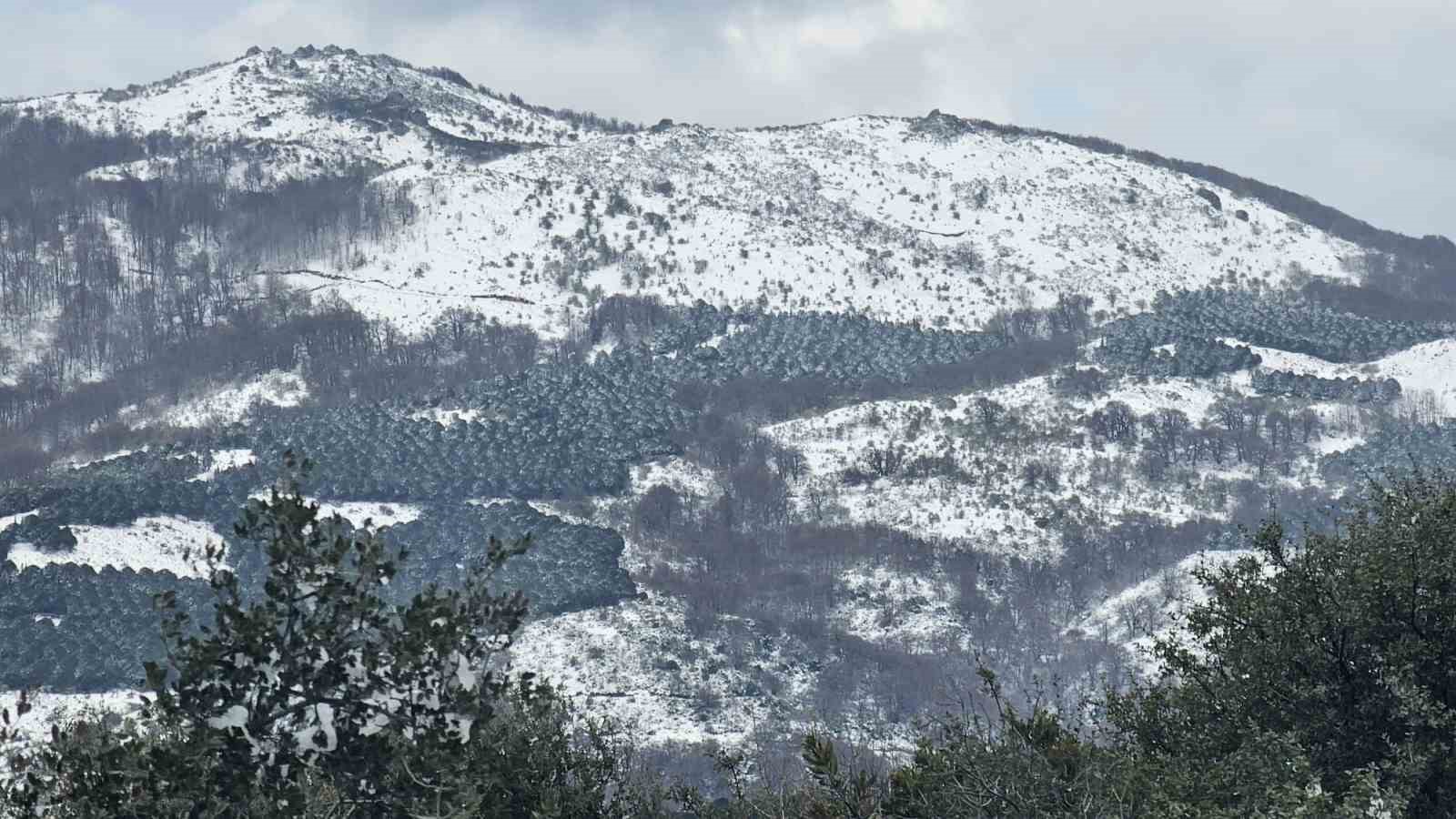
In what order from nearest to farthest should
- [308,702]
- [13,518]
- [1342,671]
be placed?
[308,702] < [1342,671] < [13,518]

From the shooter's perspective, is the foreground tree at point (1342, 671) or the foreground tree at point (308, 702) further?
the foreground tree at point (1342, 671)

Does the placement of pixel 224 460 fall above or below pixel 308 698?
below

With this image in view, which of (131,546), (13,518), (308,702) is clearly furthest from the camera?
(13,518)

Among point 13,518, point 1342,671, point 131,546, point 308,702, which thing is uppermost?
point 1342,671

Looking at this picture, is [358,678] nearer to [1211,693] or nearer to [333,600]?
→ [333,600]

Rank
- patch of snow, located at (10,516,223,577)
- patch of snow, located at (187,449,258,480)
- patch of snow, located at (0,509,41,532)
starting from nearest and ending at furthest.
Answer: patch of snow, located at (10,516,223,577)
patch of snow, located at (0,509,41,532)
patch of snow, located at (187,449,258,480)

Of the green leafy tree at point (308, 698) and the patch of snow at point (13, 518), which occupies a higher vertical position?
the green leafy tree at point (308, 698)

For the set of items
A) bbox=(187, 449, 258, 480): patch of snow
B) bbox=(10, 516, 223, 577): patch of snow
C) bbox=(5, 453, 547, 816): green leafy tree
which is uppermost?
bbox=(5, 453, 547, 816): green leafy tree

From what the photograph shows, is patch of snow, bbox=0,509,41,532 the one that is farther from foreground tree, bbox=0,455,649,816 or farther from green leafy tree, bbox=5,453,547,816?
green leafy tree, bbox=5,453,547,816

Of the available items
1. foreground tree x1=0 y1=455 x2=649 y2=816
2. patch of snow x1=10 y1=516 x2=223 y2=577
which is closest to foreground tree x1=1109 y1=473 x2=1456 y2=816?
foreground tree x1=0 y1=455 x2=649 y2=816

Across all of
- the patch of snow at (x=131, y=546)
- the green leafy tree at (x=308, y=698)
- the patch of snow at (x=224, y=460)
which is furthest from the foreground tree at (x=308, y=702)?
the patch of snow at (x=224, y=460)

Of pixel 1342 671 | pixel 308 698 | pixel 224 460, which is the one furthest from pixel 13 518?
pixel 1342 671

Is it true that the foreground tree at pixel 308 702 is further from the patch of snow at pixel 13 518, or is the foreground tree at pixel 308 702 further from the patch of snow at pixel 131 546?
the patch of snow at pixel 13 518

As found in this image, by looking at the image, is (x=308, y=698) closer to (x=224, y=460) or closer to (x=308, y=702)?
(x=308, y=702)
